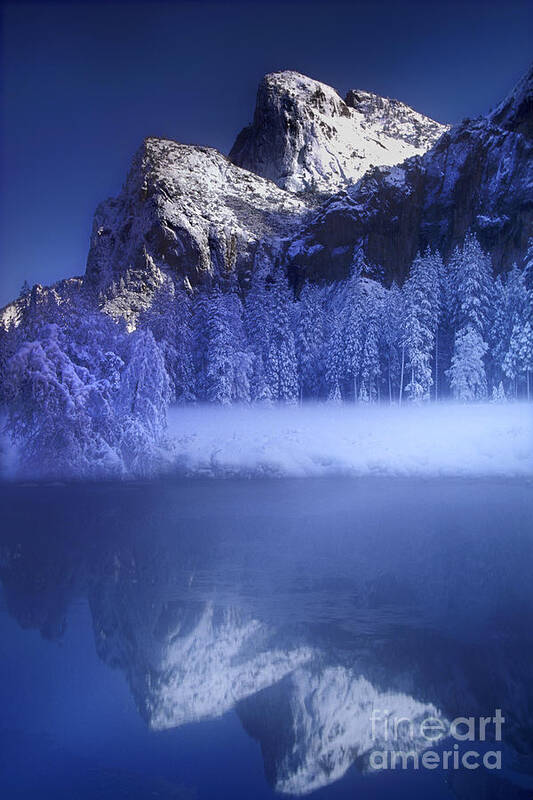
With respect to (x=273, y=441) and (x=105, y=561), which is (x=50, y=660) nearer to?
(x=105, y=561)

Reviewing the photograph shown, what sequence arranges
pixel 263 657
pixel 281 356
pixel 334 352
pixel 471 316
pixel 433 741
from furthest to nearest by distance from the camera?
pixel 334 352 → pixel 281 356 → pixel 471 316 → pixel 263 657 → pixel 433 741

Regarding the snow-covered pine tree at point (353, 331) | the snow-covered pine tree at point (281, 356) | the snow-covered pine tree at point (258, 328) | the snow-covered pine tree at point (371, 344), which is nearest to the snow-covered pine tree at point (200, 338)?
the snow-covered pine tree at point (258, 328)

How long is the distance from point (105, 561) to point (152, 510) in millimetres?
2943

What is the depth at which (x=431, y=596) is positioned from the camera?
20.2 ft

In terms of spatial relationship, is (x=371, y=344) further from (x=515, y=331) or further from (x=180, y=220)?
(x=180, y=220)

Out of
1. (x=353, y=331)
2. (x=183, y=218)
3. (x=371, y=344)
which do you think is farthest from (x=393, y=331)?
(x=183, y=218)

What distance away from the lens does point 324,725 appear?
3.82 meters

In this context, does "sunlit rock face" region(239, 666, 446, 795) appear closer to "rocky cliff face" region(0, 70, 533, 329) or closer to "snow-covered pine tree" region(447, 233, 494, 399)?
"snow-covered pine tree" region(447, 233, 494, 399)

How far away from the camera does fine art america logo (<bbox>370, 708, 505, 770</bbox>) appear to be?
347 cm

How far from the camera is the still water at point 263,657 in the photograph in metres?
3.45

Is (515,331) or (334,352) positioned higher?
(515,331)

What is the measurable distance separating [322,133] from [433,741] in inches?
1425

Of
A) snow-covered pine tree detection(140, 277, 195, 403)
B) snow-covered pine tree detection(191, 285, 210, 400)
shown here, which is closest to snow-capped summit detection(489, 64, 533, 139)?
snow-covered pine tree detection(191, 285, 210, 400)

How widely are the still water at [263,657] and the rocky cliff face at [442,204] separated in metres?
11.0
